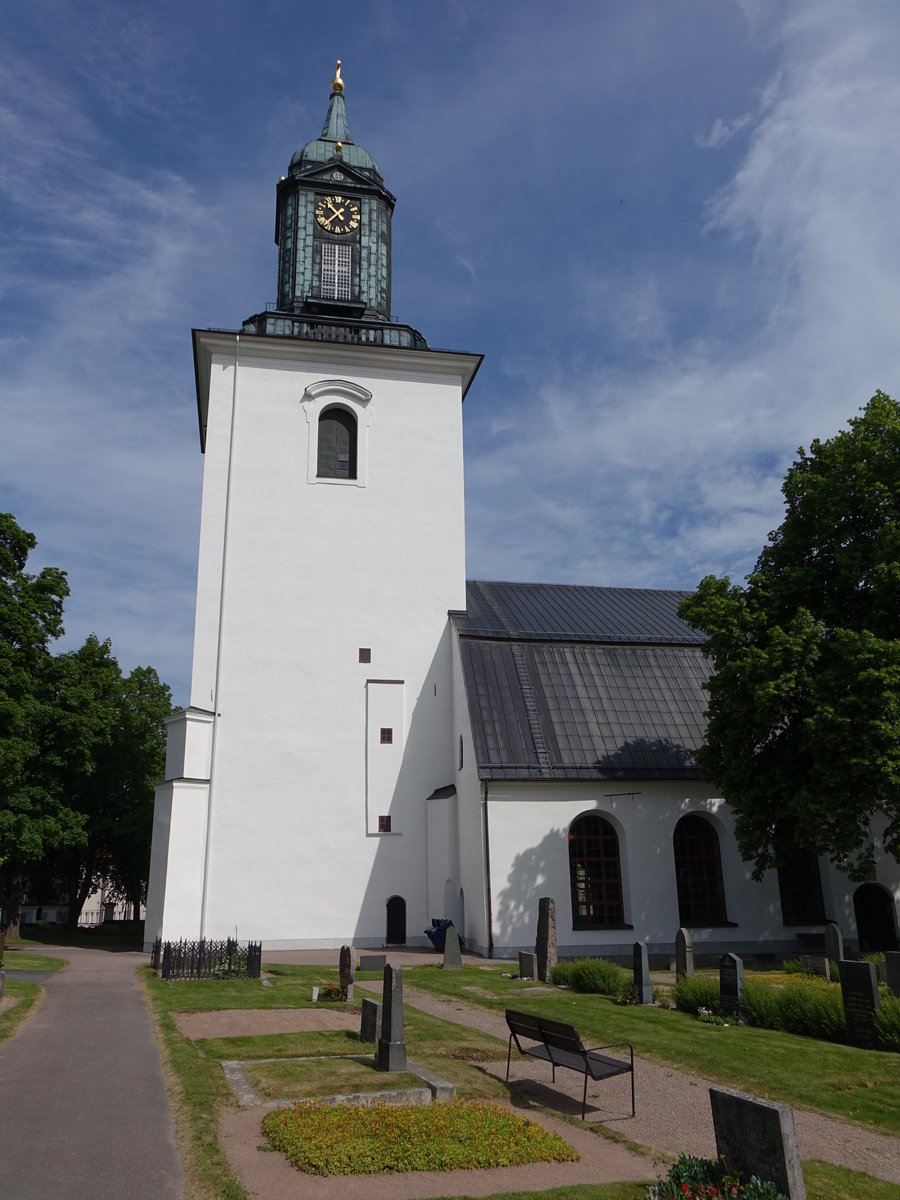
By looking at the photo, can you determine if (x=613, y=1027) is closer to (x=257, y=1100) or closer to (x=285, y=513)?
(x=257, y=1100)

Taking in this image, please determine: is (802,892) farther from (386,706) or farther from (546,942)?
(386,706)

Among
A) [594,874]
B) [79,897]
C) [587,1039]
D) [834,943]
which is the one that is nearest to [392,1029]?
[587,1039]

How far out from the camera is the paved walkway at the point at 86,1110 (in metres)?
6.55

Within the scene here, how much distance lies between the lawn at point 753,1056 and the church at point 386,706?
800 cm

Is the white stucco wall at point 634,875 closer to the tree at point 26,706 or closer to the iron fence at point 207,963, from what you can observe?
the iron fence at point 207,963

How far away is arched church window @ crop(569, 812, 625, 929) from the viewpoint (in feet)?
74.6

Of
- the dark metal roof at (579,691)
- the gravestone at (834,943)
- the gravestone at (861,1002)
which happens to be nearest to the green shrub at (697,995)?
the gravestone at (861,1002)

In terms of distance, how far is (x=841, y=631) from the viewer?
17.6m

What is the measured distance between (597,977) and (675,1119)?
7.95 metres

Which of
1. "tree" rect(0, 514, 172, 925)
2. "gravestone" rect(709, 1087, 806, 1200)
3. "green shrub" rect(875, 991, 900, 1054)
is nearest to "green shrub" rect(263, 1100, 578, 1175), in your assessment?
"gravestone" rect(709, 1087, 806, 1200)

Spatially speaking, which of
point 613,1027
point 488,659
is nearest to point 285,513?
point 488,659

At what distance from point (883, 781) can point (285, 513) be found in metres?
18.3

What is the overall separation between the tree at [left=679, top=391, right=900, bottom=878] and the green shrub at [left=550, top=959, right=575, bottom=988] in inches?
213

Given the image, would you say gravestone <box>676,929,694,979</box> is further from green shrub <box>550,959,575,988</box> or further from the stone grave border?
the stone grave border
